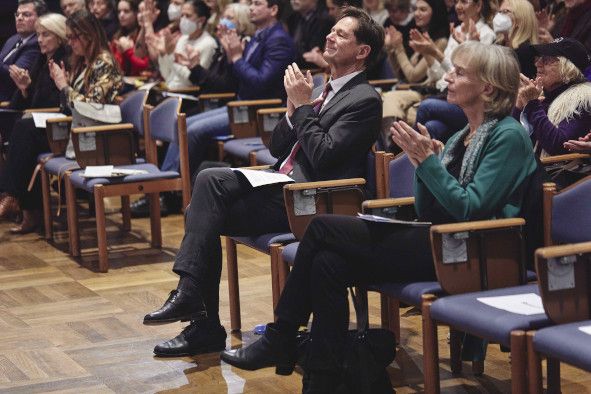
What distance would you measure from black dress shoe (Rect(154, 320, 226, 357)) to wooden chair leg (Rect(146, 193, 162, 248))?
1.91m

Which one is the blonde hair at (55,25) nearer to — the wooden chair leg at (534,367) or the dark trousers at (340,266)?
the dark trousers at (340,266)

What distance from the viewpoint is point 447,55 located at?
630 centimetres

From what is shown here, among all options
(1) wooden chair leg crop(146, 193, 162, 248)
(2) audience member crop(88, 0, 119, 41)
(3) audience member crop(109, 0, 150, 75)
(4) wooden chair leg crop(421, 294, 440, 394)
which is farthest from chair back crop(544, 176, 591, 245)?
(2) audience member crop(88, 0, 119, 41)

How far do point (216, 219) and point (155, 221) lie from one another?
80.2 inches

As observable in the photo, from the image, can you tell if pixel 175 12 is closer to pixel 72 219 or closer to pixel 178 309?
pixel 72 219

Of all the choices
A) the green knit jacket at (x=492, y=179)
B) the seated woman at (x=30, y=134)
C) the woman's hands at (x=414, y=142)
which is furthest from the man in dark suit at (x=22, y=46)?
the green knit jacket at (x=492, y=179)

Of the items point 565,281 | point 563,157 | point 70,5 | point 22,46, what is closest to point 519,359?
point 565,281

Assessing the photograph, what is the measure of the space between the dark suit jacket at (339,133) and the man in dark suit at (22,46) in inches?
131

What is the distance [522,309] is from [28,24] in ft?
16.2

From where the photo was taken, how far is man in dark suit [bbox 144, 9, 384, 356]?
4.05 meters

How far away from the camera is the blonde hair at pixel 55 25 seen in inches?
266

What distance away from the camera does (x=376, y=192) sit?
419 cm

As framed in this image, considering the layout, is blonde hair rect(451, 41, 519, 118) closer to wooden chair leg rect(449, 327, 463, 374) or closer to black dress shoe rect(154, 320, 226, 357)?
wooden chair leg rect(449, 327, 463, 374)

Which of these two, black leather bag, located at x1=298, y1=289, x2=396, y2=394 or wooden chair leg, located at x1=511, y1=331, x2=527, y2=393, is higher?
wooden chair leg, located at x1=511, y1=331, x2=527, y2=393
